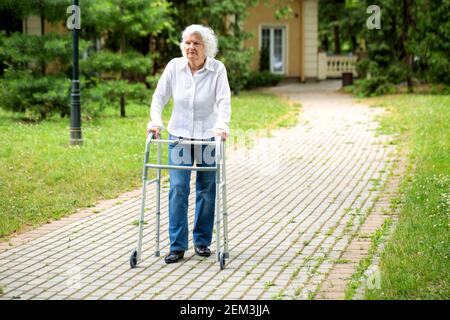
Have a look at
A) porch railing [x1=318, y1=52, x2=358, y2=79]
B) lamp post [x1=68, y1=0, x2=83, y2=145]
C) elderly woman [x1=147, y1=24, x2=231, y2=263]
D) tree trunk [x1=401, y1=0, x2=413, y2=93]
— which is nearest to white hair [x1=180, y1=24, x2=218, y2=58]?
elderly woman [x1=147, y1=24, x2=231, y2=263]

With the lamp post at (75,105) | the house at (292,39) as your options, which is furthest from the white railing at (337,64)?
the lamp post at (75,105)

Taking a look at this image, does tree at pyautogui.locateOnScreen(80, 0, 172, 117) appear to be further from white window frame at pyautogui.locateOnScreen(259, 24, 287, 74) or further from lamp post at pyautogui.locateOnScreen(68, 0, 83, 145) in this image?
white window frame at pyautogui.locateOnScreen(259, 24, 287, 74)

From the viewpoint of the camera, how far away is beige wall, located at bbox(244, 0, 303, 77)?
41.2 m

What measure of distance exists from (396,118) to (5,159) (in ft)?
36.9

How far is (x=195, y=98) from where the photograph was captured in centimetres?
800

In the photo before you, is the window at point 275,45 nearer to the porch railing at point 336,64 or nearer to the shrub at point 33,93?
the porch railing at point 336,64

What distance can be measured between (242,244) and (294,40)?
33.7m

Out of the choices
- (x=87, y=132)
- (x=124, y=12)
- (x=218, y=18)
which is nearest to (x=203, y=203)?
(x=87, y=132)

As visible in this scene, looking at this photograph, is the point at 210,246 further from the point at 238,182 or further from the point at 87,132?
the point at 87,132

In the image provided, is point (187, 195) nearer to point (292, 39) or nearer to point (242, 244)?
point (242, 244)

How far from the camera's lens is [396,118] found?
2269 cm

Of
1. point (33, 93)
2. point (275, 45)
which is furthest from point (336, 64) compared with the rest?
point (33, 93)

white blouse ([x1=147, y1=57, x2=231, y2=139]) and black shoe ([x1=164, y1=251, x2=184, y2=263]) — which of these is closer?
white blouse ([x1=147, y1=57, x2=231, y2=139])

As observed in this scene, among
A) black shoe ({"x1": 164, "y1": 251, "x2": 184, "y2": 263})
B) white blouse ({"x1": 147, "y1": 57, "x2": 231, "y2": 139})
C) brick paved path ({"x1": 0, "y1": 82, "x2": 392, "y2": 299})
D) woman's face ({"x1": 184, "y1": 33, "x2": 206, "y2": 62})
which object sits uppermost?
woman's face ({"x1": 184, "y1": 33, "x2": 206, "y2": 62})
